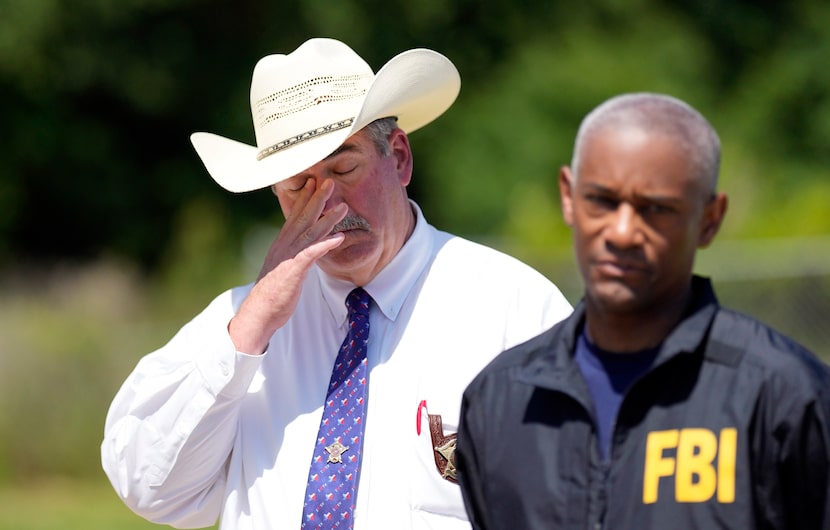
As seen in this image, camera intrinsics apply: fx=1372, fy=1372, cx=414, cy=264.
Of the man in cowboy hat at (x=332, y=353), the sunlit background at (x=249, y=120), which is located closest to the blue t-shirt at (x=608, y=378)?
the man in cowboy hat at (x=332, y=353)

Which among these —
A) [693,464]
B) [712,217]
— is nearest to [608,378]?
[693,464]

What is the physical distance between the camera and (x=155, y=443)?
3643mm

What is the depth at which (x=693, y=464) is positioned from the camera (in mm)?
2445

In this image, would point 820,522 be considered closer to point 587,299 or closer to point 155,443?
point 587,299

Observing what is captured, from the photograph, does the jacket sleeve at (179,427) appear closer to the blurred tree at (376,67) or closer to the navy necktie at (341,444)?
the navy necktie at (341,444)

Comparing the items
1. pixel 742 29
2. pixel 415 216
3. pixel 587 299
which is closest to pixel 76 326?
pixel 415 216

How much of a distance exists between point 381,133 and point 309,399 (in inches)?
31.0

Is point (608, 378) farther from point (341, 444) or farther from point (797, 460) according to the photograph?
point (341, 444)

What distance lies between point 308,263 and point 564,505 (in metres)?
1.29

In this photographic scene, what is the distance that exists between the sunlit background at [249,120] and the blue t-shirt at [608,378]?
36.5 ft

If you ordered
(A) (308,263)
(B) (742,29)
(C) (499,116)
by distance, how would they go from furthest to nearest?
(B) (742,29) → (C) (499,116) → (A) (308,263)

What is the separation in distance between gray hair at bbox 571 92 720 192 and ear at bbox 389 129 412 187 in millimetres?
1455

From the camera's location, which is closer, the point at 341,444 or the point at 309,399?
the point at 341,444

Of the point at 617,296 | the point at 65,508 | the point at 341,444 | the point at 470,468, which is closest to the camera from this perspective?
the point at 617,296
